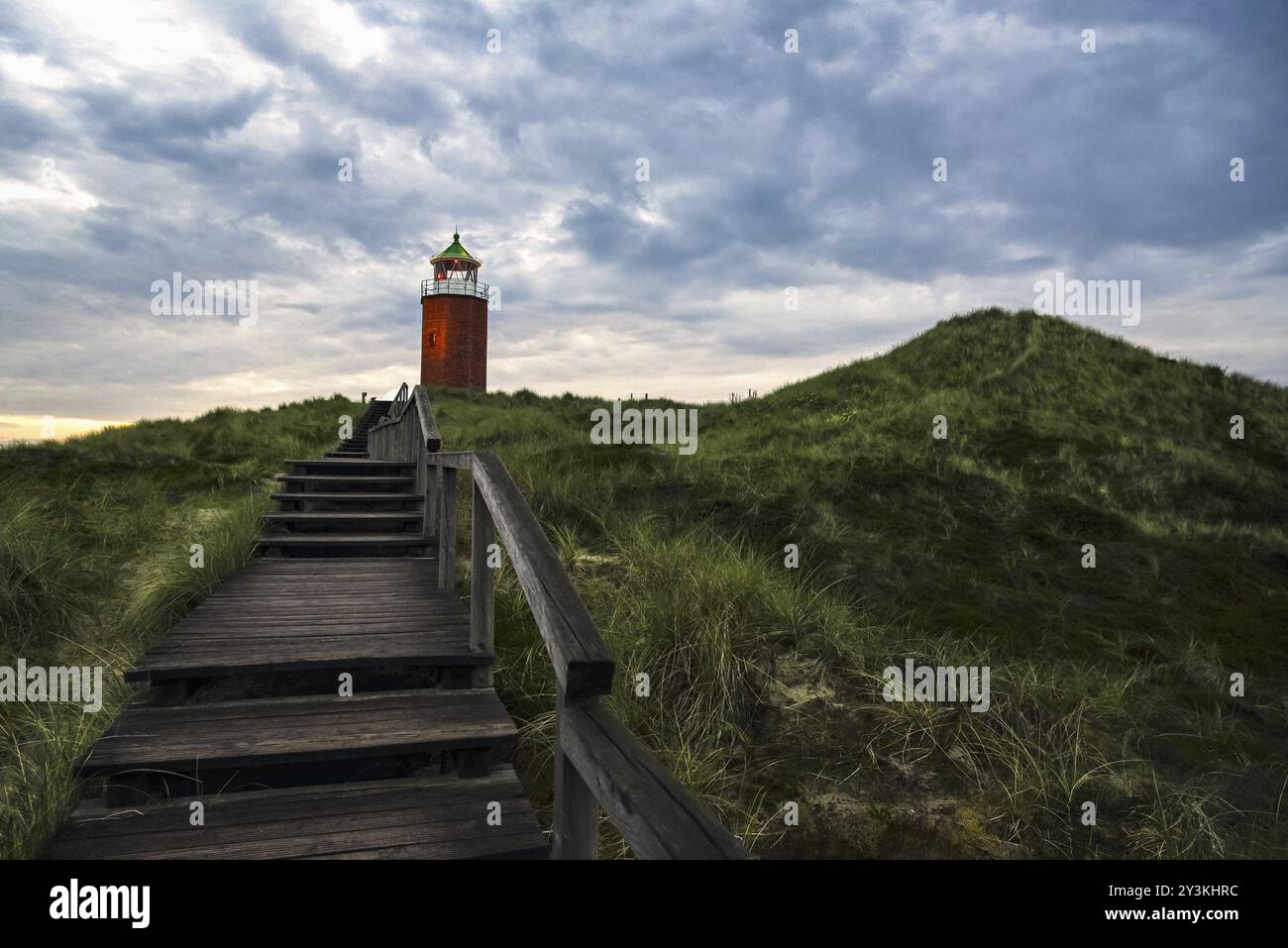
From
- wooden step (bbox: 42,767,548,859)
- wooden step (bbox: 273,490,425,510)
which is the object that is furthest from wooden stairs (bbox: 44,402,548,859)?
wooden step (bbox: 273,490,425,510)

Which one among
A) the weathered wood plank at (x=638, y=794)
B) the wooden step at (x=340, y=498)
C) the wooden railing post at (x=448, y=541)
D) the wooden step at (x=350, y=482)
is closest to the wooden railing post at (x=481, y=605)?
the wooden railing post at (x=448, y=541)

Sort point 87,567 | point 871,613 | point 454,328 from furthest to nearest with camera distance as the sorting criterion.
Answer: point 454,328, point 87,567, point 871,613

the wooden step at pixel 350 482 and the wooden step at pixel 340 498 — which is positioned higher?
the wooden step at pixel 350 482

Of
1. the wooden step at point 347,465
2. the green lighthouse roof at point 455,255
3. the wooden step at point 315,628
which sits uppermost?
the green lighthouse roof at point 455,255

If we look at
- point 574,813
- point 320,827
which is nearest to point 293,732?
point 320,827

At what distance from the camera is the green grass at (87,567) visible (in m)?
3.09

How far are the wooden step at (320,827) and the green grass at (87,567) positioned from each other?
205 millimetres

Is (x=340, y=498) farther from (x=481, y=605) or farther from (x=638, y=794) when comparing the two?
(x=638, y=794)

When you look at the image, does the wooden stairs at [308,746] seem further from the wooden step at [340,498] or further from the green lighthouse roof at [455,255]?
the green lighthouse roof at [455,255]

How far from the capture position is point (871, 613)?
6.40 metres

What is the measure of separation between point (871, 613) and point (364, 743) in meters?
4.64

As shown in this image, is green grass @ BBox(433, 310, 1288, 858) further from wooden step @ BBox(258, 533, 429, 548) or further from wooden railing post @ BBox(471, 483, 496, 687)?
wooden step @ BBox(258, 533, 429, 548)
